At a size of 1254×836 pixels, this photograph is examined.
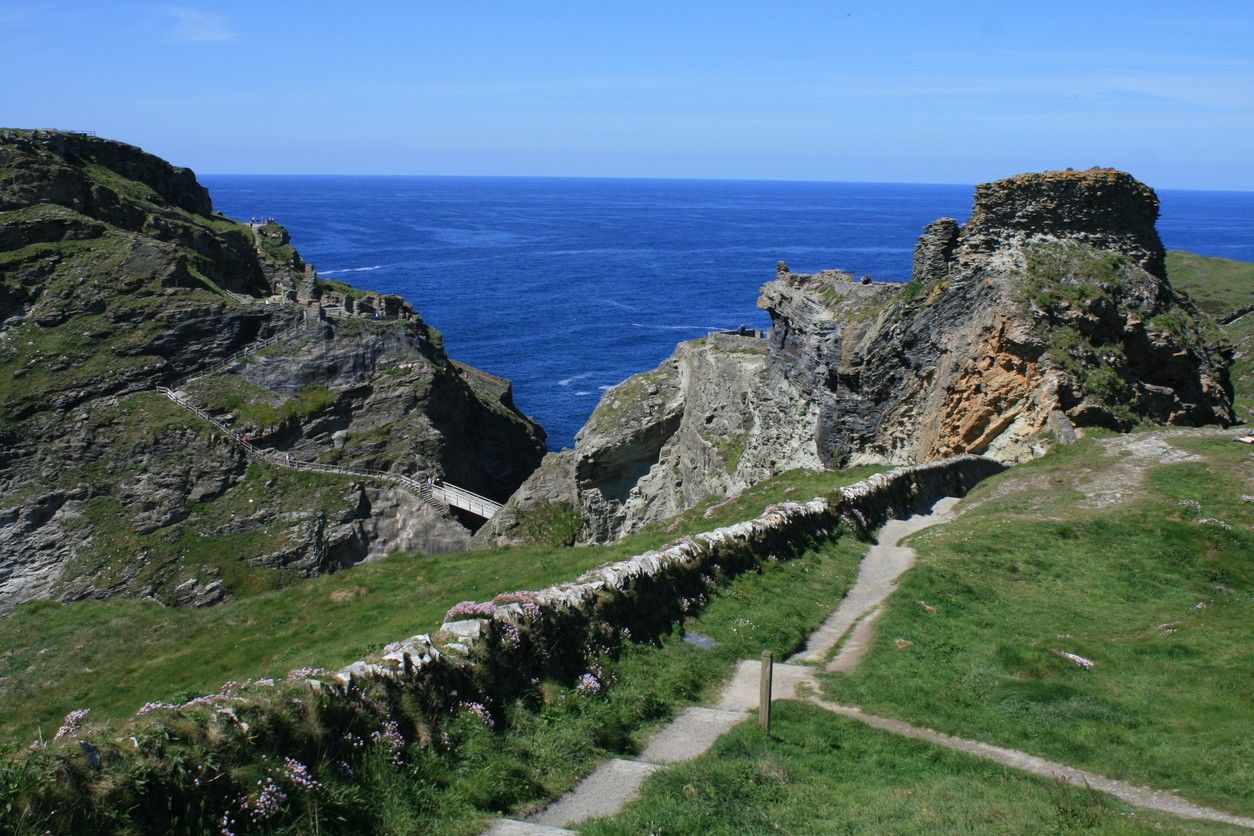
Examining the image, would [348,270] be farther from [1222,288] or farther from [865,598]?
[865,598]

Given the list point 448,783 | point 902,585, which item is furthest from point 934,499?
point 448,783

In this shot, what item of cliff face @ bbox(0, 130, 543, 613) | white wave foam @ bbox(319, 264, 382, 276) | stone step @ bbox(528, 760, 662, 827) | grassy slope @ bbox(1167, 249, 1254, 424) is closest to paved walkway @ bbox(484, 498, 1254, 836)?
stone step @ bbox(528, 760, 662, 827)

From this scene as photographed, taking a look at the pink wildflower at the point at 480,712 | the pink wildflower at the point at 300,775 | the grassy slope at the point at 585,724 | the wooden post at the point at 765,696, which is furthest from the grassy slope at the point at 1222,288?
the pink wildflower at the point at 300,775

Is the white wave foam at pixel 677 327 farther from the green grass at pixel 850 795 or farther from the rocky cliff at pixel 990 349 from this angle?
the green grass at pixel 850 795

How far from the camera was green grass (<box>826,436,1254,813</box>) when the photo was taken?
13906 mm

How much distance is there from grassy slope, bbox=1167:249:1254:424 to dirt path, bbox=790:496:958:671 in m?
55.4

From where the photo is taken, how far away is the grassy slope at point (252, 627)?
27.2 m

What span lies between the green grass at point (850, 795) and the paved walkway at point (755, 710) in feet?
1.30

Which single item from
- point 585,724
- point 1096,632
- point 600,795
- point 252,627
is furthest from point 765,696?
point 252,627

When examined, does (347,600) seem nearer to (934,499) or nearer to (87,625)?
(87,625)

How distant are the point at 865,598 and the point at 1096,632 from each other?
461 cm

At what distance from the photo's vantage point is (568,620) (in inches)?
607

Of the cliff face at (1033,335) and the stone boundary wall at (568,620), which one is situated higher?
the cliff face at (1033,335)

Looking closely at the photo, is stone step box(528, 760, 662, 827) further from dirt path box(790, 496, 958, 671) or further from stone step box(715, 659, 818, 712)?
dirt path box(790, 496, 958, 671)
